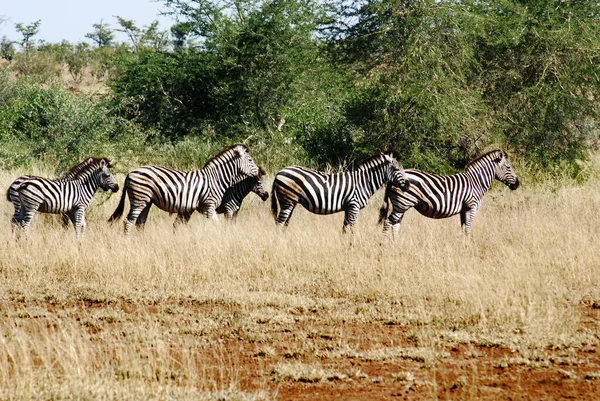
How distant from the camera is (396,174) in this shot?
10562 millimetres

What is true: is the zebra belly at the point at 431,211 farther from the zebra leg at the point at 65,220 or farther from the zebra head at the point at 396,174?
the zebra leg at the point at 65,220

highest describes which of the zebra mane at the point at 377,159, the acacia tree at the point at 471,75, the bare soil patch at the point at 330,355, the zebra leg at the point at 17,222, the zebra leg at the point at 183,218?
the acacia tree at the point at 471,75

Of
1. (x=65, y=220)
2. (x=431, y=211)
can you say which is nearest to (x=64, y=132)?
(x=65, y=220)

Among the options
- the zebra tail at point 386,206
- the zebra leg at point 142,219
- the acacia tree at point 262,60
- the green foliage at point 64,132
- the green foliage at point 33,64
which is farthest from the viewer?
the green foliage at point 33,64

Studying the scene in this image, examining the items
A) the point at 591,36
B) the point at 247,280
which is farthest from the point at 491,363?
the point at 591,36

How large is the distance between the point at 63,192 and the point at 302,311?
4.46 metres

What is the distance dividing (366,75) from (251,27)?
698 centimetres

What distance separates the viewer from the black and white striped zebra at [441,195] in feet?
34.5

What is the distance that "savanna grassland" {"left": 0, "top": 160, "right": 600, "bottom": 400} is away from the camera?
5.62 metres

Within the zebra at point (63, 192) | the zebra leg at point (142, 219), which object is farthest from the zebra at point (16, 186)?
the zebra leg at point (142, 219)

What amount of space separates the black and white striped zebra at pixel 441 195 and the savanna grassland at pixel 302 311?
35 cm

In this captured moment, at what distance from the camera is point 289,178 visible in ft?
35.7

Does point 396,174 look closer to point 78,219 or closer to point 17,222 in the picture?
point 78,219

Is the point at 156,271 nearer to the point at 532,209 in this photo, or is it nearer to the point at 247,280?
the point at 247,280
